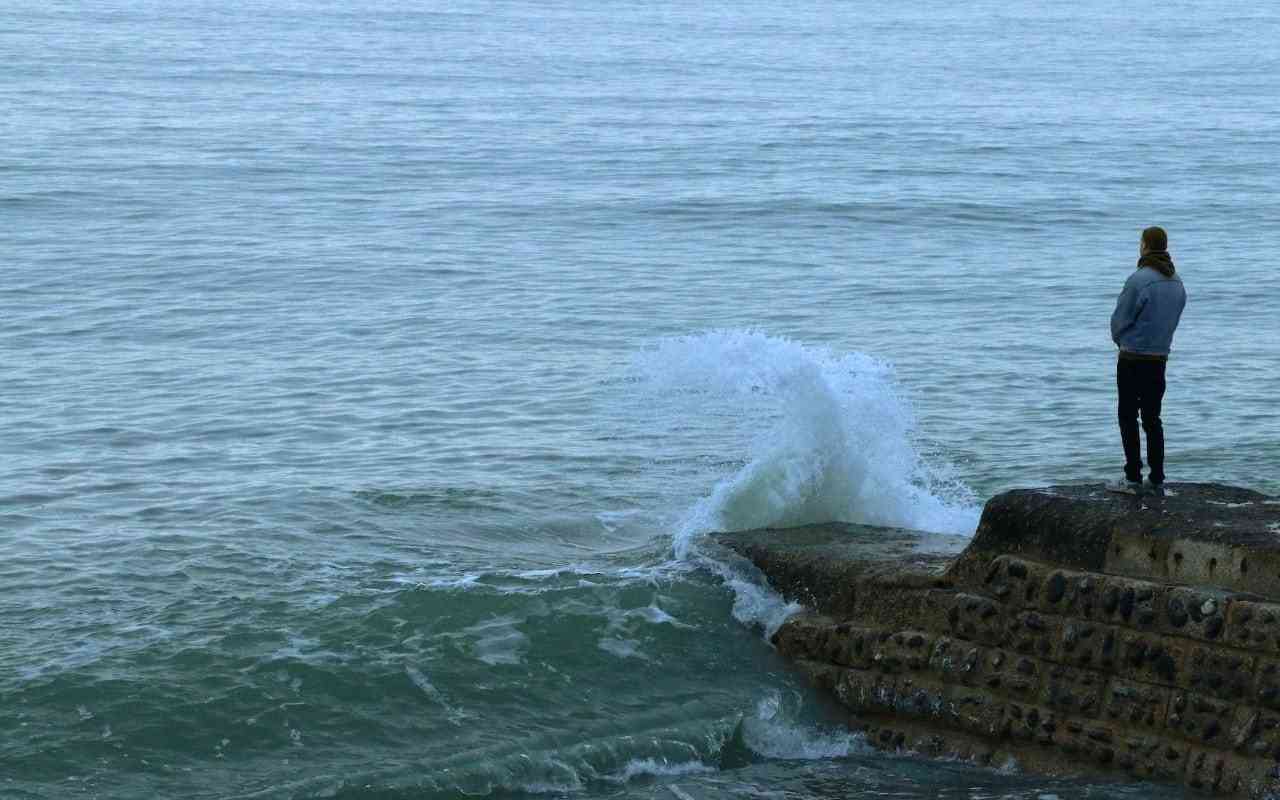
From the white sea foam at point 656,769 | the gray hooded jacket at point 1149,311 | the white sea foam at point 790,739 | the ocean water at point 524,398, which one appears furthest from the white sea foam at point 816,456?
the gray hooded jacket at point 1149,311

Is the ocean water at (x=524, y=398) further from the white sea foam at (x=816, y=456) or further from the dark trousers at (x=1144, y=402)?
the dark trousers at (x=1144, y=402)

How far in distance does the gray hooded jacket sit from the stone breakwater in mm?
939

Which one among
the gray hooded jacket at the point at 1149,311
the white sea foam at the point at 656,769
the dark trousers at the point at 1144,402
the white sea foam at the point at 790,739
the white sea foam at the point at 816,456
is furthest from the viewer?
the white sea foam at the point at 816,456

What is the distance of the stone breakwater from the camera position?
983cm

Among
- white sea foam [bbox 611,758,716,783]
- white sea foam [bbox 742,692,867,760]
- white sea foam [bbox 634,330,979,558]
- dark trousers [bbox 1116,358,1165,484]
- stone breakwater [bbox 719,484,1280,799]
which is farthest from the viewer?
white sea foam [bbox 634,330,979,558]

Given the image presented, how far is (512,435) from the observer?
61.7 feet

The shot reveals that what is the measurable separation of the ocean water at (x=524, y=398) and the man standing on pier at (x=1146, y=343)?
91.6 inches

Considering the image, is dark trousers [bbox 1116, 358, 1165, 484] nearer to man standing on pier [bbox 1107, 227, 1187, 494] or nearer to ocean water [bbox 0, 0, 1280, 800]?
man standing on pier [bbox 1107, 227, 1187, 494]

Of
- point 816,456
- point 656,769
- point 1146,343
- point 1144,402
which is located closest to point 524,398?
point 816,456

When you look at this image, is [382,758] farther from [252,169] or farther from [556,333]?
[252,169]

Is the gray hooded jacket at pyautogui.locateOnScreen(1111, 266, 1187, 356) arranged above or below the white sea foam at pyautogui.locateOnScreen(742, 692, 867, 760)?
above

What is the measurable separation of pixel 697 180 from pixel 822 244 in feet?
24.7

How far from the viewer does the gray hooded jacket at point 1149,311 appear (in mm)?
11273

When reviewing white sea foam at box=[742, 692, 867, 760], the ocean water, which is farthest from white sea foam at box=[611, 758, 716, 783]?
white sea foam at box=[742, 692, 867, 760]
